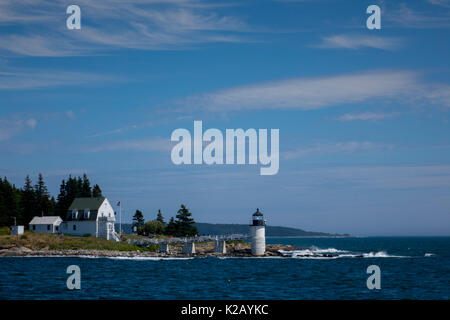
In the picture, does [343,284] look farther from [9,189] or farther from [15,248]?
[9,189]

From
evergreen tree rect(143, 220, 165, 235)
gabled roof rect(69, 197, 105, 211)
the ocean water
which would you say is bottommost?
the ocean water

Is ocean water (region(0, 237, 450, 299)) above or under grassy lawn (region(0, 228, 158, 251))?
under

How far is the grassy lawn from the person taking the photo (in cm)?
9706

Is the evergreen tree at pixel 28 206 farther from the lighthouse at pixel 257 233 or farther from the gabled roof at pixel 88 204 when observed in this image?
the lighthouse at pixel 257 233

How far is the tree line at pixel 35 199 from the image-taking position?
11575cm

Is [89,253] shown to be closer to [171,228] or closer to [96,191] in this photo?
[171,228]

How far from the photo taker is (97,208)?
10744cm

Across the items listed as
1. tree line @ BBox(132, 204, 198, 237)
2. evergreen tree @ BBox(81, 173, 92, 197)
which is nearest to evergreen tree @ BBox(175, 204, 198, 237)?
tree line @ BBox(132, 204, 198, 237)

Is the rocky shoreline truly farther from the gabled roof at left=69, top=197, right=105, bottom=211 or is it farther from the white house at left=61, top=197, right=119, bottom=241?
the gabled roof at left=69, top=197, right=105, bottom=211

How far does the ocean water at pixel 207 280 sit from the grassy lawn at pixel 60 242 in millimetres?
9140

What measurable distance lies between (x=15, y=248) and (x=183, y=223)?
3968 centimetres

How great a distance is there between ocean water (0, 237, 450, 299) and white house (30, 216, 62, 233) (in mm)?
23090
